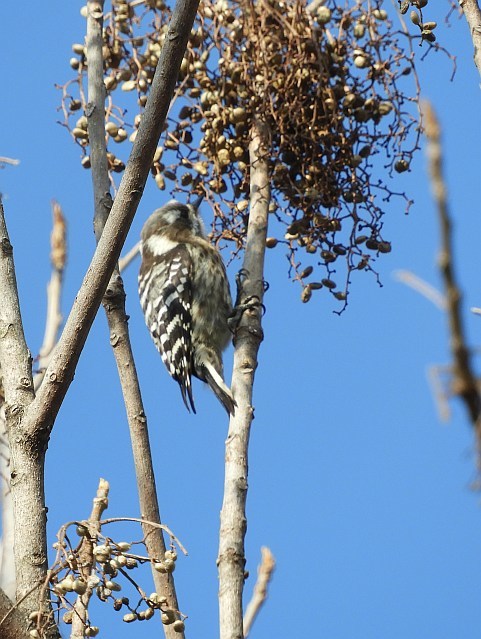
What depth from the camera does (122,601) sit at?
211 cm

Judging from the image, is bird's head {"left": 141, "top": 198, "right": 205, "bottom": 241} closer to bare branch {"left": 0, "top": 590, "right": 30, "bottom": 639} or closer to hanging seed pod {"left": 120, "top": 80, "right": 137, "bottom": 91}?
hanging seed pod {"left": 120, "top": 80, "right": 137, "bottom": 91}

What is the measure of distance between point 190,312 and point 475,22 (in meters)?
2.59

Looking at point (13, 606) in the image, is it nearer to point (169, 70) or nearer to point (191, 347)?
point (169, 70)

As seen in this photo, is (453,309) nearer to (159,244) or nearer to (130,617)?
(130,617)

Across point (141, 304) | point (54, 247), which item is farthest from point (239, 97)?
point (141, 304)

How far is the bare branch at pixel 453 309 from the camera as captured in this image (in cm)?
68

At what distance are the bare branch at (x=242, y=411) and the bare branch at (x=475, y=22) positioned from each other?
1.11 m

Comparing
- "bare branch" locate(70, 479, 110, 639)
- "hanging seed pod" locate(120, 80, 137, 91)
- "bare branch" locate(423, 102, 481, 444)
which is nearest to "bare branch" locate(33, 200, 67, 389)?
"hanging seed pod" locate(120, 80, 137, 91)

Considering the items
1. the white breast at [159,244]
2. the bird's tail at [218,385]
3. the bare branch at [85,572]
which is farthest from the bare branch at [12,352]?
the white breast at [159,244]

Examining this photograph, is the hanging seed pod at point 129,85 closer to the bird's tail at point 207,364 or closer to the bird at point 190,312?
the bird at point 190,312

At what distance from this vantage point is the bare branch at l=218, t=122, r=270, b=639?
244cm

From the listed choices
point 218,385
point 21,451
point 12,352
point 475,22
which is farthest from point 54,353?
point 218,385

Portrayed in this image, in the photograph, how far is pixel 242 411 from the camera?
3008 mm

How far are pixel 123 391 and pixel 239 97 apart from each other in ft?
4.35
